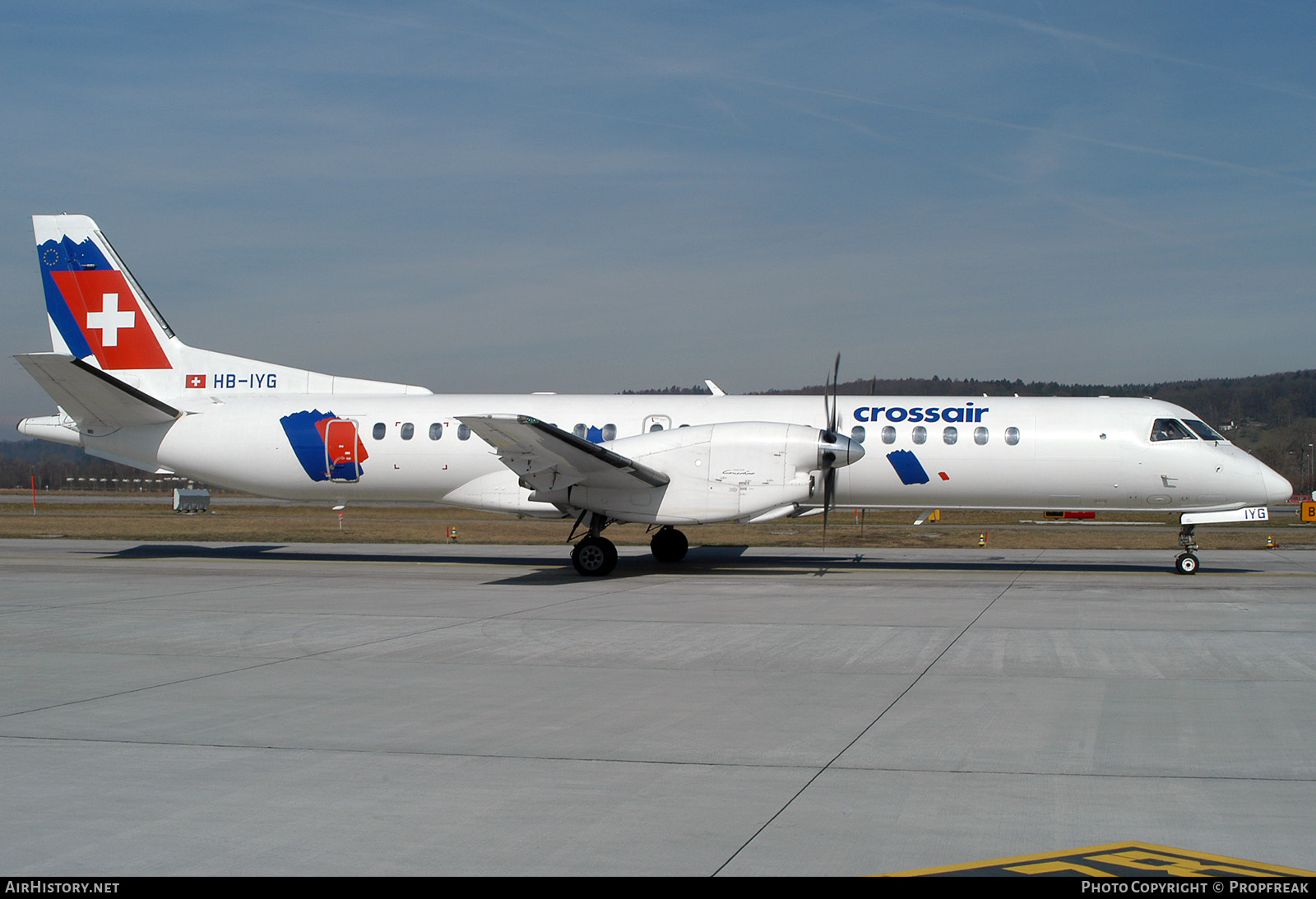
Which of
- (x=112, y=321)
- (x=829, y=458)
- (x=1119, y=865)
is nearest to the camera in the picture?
(x=1119, y=865)

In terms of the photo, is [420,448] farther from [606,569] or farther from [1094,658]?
[1094,658]

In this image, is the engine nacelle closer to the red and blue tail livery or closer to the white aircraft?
the white aircraft

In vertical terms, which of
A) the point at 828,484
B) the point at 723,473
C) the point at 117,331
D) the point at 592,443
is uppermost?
the point at 117,331

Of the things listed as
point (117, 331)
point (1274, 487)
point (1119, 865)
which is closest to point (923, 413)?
point (1274, 487)

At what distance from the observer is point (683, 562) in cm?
2112

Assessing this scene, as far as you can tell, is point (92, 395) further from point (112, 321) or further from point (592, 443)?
point (592, 443)

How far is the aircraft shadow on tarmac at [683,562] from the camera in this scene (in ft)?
63.2

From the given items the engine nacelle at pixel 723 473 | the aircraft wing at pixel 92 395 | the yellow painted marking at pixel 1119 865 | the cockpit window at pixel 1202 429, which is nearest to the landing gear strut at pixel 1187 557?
the cockpit window at pixel 1202 429

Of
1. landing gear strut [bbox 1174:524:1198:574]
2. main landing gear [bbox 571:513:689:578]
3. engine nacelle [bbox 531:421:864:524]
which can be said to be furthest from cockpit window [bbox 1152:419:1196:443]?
main landing gear [bbox 571:513:689:578]

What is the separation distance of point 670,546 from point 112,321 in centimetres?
1307

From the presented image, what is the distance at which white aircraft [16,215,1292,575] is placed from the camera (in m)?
17.9

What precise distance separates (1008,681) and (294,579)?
42.5 feet

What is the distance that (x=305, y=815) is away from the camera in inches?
209

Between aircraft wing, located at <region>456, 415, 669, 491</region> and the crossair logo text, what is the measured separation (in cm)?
446
